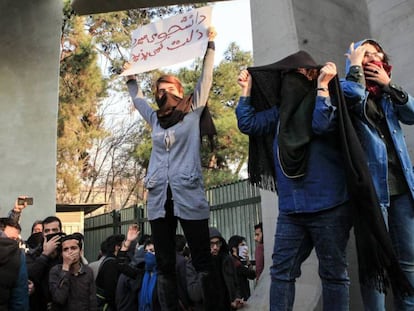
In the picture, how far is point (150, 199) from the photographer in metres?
3.14

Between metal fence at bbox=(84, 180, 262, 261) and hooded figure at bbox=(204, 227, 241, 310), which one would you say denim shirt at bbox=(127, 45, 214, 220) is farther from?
metal fence at bbox=(84, 180, 262, 261)

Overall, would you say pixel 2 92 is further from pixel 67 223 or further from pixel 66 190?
pixel 66 190

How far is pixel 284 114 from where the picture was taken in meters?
2.59

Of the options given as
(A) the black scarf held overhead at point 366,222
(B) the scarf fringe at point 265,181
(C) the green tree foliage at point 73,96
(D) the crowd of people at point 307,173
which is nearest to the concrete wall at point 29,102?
(D) the crowd of people at point 307,173

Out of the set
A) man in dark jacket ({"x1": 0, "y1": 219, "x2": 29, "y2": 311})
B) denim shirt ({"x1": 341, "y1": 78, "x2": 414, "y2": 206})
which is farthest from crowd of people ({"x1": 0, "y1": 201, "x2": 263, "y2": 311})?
denim shirt ({"x1": 341, "y1": 78, "x2": 414, "y2": 206})

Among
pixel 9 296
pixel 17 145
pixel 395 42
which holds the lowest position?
pixel 9 296

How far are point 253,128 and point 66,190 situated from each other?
19302mm

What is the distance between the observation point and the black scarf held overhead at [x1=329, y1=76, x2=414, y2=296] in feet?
7.56

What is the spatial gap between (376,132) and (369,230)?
65 centimetres

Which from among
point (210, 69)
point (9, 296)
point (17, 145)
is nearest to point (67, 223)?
point (17, 145)

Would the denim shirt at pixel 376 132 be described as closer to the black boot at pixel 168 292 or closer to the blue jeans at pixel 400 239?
the blue jeans at pixel 400 239

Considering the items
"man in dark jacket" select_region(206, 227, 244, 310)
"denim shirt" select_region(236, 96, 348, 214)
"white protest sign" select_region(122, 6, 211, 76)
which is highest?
"white protest sign" select_region(122, 6, 211, 76)

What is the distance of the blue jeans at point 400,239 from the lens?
256cm

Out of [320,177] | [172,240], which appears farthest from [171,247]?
[320,177]
